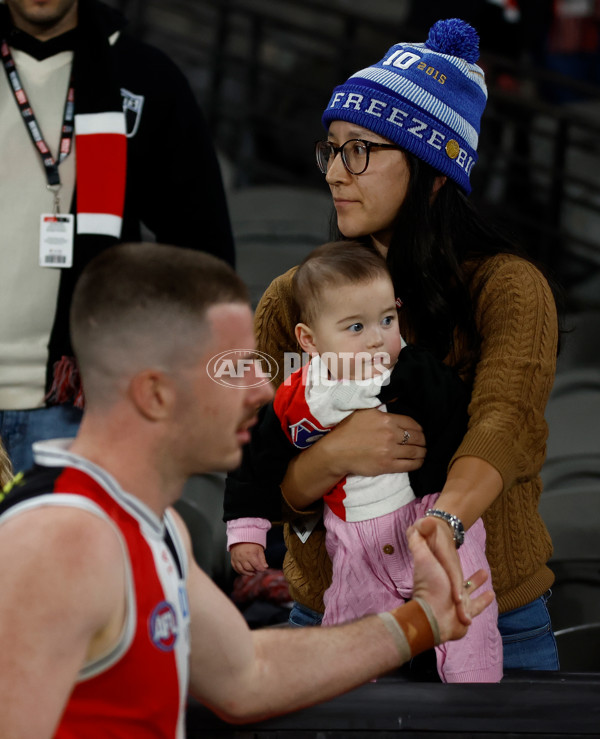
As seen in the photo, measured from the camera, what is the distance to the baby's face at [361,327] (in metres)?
1.93

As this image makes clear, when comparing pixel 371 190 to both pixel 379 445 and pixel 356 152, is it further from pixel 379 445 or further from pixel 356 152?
pixel 379 445

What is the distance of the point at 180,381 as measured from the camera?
4.25 feet

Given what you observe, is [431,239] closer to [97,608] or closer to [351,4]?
[97,608]

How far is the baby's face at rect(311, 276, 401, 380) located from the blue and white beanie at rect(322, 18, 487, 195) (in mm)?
301

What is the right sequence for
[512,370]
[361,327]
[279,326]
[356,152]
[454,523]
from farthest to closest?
[279,326]
[356,152]
[361,327]
[512,370]
[454,523]

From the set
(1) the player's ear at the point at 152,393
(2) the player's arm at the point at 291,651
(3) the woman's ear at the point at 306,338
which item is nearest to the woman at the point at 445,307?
(3) the woman's ear at the point at 306,338

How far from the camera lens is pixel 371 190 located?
202cm

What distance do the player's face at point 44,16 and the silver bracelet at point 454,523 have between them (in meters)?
1.57

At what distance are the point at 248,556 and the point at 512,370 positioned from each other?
622 millimetres

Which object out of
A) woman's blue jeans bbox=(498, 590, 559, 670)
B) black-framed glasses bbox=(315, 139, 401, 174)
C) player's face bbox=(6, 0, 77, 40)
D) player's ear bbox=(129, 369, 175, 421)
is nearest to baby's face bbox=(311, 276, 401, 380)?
black-framed glasses bbox=(315, 139, 401, 174)

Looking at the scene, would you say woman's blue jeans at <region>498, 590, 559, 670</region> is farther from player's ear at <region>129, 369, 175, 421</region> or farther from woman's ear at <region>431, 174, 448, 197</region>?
player's ear at <region>129, 369, 175, 421</region>

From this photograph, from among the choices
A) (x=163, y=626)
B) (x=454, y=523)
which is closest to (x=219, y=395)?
(x=163, y=626)

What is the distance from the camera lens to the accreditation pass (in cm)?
255

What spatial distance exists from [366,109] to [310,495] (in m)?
0.75
